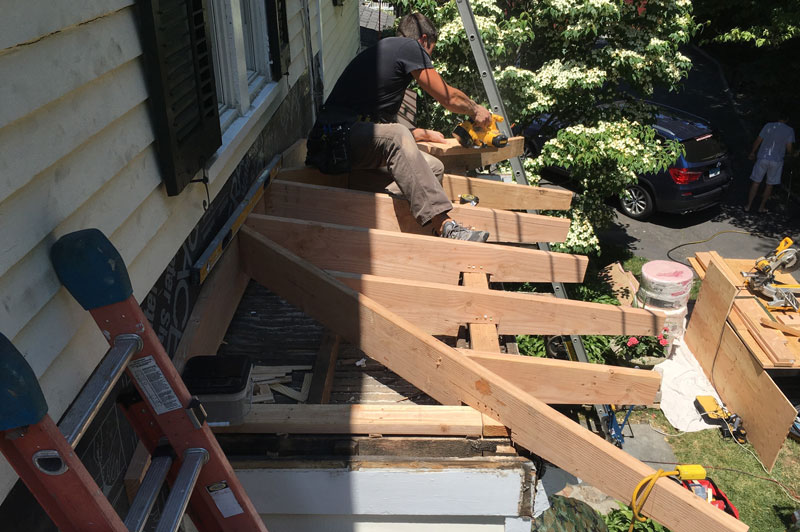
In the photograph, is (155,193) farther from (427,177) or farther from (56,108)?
(427,177)

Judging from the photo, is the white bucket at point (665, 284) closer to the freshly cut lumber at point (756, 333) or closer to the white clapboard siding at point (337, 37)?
the freshly cut lumber at point (756, 333)

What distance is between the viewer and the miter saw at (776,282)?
7387 millimetres

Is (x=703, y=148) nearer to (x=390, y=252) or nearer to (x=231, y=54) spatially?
(x=390, y=252)

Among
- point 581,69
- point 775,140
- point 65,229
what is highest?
point 65,229

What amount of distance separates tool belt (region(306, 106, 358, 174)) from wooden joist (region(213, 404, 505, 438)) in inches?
84.3

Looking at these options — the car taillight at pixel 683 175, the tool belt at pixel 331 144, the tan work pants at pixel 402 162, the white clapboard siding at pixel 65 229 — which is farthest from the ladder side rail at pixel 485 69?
the car taillight at pixel 683 175

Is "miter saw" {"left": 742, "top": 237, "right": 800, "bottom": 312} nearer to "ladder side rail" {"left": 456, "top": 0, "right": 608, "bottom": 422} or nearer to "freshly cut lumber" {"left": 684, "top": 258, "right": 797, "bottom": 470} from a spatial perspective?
"freshly cut lumber" {"left": 684, "top": 258, "right": 797, "bottom": 470}

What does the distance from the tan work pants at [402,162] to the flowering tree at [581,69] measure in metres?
4.07

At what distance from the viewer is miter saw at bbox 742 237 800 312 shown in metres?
7.39

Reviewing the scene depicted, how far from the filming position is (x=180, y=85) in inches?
106

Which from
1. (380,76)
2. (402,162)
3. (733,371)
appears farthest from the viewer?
(733,371)

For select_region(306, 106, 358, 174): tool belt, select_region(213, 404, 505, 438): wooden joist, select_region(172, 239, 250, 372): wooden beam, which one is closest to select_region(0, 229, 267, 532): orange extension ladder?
select_region(213, 404, 505, 438): wooden joist

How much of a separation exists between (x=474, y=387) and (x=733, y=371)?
605 cm

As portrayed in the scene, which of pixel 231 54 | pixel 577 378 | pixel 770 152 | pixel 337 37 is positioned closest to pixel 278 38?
pixel 231 54
